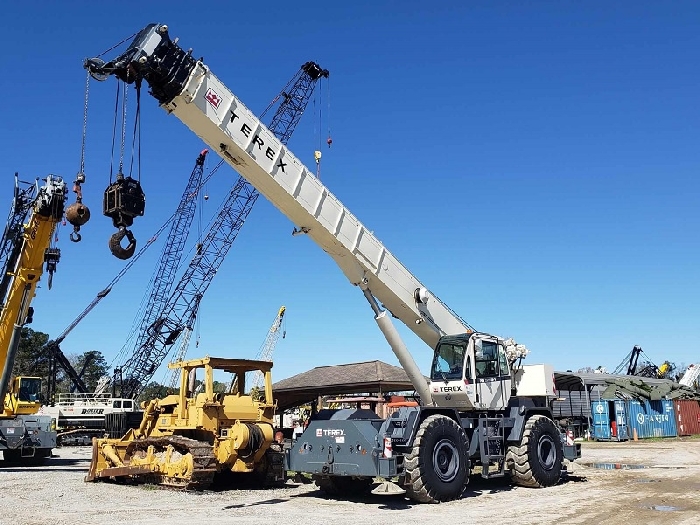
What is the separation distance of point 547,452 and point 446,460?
11.4 feet

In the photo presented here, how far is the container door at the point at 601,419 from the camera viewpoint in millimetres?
33469

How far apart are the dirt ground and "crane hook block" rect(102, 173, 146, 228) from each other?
491 centimetres

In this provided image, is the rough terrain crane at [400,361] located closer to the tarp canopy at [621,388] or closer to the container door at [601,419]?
the container door at [601,419]

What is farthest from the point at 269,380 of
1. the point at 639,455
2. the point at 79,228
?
the point at 639,455

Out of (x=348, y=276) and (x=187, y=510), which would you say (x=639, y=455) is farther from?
(x=187, y=510)

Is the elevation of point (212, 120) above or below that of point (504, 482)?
above

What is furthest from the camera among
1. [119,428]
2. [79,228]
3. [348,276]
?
[119,428]

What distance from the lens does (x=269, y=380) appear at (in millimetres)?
14961

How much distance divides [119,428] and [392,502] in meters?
10.9

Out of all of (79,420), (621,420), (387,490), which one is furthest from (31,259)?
(621,420)

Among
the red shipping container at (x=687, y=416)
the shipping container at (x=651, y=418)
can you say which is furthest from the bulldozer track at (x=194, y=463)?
the red shipping container at (x=687, y=416)

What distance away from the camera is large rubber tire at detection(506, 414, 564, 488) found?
45.9ft

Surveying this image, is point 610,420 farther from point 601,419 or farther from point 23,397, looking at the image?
point 23,397

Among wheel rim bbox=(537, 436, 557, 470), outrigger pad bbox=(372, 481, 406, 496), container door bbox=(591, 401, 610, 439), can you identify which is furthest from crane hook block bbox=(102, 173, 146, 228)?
container door bbox=(591, 401, 610, 439)
